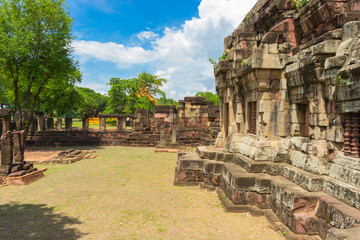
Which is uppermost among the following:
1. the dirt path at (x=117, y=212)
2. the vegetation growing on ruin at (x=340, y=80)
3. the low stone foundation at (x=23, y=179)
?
the vegetation growing on ruin at (x=340, y=80)

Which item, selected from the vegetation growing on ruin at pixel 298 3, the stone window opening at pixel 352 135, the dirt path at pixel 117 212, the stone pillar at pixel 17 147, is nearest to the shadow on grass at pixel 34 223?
the dirt path at pixel 117 212

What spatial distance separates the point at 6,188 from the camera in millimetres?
7473

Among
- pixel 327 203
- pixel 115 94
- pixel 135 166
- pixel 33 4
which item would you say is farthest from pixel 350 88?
pixel 115 94

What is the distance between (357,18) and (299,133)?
262cm

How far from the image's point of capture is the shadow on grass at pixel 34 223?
4.53 metres

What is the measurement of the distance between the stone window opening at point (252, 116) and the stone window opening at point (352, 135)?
309cm

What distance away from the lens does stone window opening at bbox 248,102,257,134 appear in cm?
733

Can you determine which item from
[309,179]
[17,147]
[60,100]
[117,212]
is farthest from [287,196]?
[60,100]

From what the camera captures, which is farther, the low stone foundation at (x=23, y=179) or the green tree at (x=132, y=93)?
the green tree at (x=132, y=93)

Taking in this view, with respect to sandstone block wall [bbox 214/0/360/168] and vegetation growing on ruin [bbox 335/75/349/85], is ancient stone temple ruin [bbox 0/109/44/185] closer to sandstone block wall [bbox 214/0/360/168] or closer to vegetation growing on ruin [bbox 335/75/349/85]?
sandstone block wall [bbox 214/0/360/168]

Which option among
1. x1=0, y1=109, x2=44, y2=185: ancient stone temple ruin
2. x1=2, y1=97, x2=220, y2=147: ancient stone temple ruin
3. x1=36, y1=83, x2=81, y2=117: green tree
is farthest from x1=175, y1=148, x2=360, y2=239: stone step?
x1=36, y1=83, x2=81, y2=117: green tree

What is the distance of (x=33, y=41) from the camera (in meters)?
14.4

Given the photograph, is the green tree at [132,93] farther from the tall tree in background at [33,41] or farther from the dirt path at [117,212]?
the dirt path at [117,212]

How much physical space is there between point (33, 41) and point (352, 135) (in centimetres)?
1634
